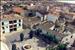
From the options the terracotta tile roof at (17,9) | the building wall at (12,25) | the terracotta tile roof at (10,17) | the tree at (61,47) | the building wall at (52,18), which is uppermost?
the terracotta tile roof at (17,9)

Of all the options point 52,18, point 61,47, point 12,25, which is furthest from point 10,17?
point 61,47

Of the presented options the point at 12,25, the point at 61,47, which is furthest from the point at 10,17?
the point at 61,47

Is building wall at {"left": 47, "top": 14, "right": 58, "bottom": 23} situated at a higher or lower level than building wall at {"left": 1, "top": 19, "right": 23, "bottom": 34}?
higher

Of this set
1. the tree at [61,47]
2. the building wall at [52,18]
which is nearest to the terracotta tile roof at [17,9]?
the building wall at [52,18]

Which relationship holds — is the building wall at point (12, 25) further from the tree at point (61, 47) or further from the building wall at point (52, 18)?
the tree at point (61, 47)

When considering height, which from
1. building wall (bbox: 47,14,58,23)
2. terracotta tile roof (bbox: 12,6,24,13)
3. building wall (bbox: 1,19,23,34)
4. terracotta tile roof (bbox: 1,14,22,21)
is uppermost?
terracotta tile roof (bbox: 12,6,24,13)

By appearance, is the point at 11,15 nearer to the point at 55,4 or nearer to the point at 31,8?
the point at 31,8

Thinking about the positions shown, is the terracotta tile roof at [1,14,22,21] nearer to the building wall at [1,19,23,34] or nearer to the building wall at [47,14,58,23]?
the building wall at [1,19,23,34]

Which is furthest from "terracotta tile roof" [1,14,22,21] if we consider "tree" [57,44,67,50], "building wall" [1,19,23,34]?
"tree" [57,44,67,50]

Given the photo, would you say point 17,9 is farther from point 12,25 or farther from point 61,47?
point 61,47

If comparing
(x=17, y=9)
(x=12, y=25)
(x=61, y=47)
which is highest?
(x=17, y=9)

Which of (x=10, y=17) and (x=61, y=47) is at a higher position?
(x=10, y=17)
